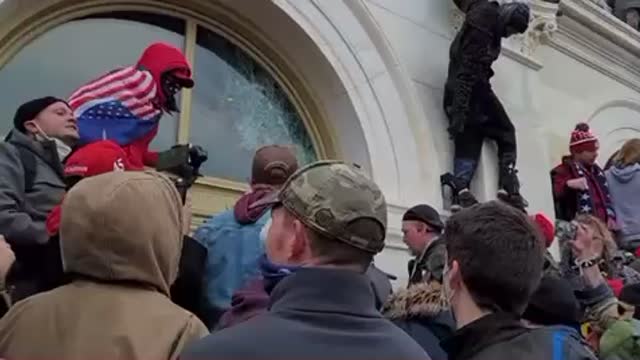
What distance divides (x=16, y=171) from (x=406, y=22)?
13.8 ft

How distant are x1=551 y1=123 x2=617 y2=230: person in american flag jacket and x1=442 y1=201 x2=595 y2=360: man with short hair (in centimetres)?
548

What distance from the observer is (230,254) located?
330cm

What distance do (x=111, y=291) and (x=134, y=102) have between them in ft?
6.20

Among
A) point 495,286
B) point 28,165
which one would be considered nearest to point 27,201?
point 28,165

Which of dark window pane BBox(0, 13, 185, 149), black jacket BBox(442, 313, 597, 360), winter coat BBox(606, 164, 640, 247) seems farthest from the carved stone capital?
black jacket BBox(442, 313, 597, 360)

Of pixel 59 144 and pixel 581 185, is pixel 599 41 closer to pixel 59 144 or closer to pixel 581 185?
pixel 581 185

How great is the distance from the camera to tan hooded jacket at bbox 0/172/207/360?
6.31ft

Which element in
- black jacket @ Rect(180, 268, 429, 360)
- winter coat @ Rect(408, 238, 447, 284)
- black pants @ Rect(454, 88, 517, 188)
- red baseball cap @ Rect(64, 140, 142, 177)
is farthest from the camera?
black pants @ Rect(454, 88, 517, 188)

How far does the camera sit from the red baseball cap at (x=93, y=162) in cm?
303

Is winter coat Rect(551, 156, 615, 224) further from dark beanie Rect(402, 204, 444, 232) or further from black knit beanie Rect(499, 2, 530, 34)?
dark beanie Rect(402, 204, 444, 232)

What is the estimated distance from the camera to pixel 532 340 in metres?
2.20

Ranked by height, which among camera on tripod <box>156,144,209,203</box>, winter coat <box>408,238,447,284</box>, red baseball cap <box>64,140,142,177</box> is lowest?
winter coat <box>408,238,447,284</box>

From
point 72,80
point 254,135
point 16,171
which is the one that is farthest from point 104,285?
point 254,135

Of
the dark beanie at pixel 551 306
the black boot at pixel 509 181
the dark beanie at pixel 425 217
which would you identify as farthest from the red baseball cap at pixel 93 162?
the black boot at pixel 509 181
